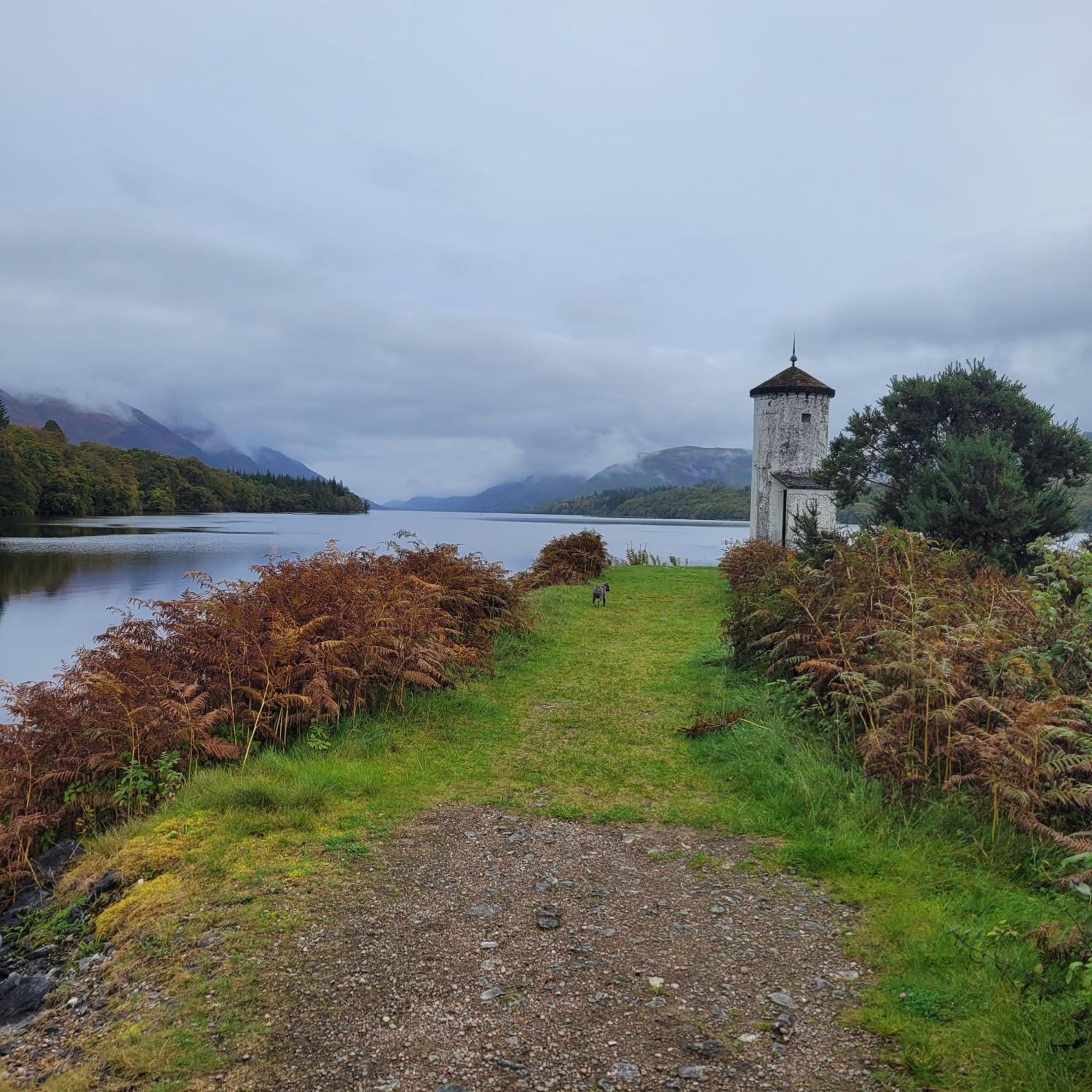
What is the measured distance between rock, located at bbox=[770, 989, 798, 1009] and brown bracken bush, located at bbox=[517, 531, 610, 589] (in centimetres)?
1620

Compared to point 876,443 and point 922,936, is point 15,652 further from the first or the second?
point 876,443

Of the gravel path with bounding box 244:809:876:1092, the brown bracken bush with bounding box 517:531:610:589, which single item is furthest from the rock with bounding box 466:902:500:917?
the brown bracken bush with bounding box 517:531:610:589

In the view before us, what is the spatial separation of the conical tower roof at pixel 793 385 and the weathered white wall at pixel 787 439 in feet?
0.41

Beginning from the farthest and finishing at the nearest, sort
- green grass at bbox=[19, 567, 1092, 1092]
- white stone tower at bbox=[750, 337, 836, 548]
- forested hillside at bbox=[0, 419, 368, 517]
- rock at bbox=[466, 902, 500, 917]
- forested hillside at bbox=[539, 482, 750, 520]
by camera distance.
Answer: forested hillside at bbox=[539, 482, 750, 520] → forested hillside at bbox=[0, 419, 368, 517] → white stone tower at bbox=[750, 337, 836, 548] → rock at bbox=[466, 902, 500, 917] → green grass at bbox=[19, 567, 1092, 1092]

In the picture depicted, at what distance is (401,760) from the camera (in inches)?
246

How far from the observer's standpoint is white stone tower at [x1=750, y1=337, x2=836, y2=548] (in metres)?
25.2

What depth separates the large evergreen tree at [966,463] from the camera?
13844mm

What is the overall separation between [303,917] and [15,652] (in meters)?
14.4

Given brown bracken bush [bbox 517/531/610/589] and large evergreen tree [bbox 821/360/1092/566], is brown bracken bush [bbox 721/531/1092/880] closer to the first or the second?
large evergreen tree [bbox 821/360/1092/566]

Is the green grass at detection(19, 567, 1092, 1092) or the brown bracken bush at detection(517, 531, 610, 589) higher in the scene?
the brown bracken bush at detection(517, 531, 610, 589)

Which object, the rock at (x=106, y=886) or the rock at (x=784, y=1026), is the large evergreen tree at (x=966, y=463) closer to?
the rock at (x=784, y=1026)

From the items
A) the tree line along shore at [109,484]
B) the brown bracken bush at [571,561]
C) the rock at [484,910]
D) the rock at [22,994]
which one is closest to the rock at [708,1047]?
the rock at [484,910]

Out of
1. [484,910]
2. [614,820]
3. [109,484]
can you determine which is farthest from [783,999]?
[109,484]

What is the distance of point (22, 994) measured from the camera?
12.0 feet
